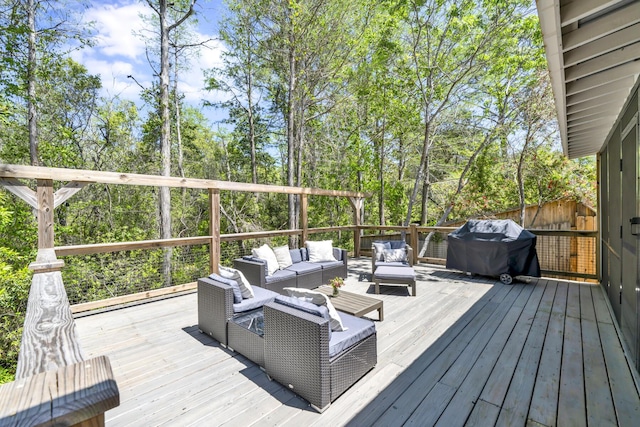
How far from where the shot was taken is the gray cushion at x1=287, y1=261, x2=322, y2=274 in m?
5.03

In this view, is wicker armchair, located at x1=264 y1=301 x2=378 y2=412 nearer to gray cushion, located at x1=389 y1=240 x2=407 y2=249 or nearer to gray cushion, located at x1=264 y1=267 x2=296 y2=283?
gray cushion, located at x1=264 y1=267 x2=296 y2=283

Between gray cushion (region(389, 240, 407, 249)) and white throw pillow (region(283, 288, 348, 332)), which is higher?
gray cushion (region(389, 240, 407, 249))

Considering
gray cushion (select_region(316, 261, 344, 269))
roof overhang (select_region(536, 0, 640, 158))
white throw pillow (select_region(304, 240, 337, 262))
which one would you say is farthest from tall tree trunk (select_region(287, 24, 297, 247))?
roof overhang (select_region(536, 0, 640, 158))

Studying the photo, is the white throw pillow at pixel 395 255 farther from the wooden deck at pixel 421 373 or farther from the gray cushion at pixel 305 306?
the gray cushion at pixel 305 306

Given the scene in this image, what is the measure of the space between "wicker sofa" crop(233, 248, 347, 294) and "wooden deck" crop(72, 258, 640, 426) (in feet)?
3.32

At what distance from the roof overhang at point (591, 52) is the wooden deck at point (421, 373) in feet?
8.54

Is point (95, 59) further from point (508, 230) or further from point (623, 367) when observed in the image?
point (623, 367)

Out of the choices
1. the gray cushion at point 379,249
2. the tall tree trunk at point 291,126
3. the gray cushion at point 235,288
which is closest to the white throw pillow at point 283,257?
the gray cushion at point 379,249

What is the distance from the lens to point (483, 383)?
2482 millimetres

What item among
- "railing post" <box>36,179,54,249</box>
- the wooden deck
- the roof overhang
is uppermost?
the roof overhang

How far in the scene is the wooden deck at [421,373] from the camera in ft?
6.97

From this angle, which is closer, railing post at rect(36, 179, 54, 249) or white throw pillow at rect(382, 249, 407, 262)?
railing post at rect(36, 179, 54, 249)

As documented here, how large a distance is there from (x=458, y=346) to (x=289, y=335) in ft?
6.35

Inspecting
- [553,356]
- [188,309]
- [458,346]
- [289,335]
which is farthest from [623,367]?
[188,309]
